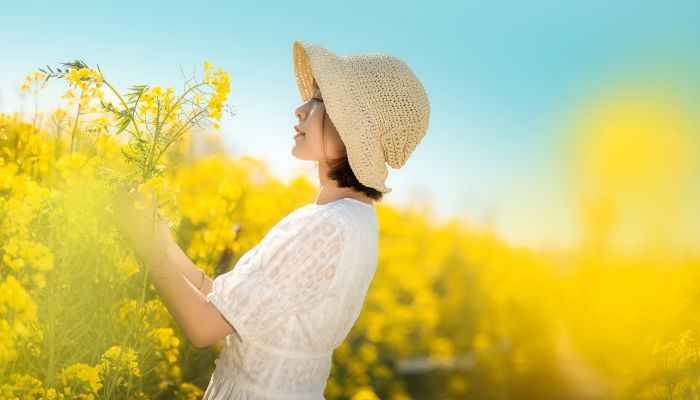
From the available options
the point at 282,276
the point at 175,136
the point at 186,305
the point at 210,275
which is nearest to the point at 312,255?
the point at 282,276

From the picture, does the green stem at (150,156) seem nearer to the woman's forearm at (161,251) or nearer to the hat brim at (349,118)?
the woman's forearm at (161,251)

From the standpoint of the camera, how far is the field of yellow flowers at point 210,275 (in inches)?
61.7

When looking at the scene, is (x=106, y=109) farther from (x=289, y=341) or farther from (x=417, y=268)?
(x=417, y=268)

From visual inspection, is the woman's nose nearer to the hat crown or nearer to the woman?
the woman

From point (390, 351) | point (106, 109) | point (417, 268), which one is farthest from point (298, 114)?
point (417, 268)

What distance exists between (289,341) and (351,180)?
468mm

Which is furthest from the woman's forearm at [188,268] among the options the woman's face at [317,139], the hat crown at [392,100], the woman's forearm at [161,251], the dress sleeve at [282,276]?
the hat crown at [392,100]

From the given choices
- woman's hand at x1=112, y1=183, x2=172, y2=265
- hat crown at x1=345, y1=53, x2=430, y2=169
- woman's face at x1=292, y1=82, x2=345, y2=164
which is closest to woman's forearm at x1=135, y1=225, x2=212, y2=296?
woman's hand at x1=112, y1=183, x2=172, y2=265

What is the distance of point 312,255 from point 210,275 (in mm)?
1034

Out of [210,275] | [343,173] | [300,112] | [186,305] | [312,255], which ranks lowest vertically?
[210,275]

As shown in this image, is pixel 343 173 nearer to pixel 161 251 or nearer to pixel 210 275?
pixel 161 251

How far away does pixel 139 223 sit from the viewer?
1460 mm

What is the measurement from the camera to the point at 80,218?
1.68 metres

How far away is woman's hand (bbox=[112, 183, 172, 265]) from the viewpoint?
1.46 meters
